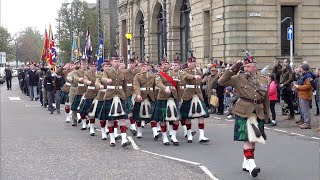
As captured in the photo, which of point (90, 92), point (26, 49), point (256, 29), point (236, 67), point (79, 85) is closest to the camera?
point (236, 67)

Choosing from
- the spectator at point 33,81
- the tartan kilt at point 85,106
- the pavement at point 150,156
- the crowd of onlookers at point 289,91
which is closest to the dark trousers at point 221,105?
the crowd of onlookers at point 289,91

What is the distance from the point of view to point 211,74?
68.4 ft

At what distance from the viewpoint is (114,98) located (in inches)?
510

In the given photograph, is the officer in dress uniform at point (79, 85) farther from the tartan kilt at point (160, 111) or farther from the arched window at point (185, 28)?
the arched window at point (185, 28)

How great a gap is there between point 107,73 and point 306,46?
60.3 feet

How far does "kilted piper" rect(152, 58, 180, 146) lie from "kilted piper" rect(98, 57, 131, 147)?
0.80m

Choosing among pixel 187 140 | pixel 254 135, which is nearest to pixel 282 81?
pixel 187 140

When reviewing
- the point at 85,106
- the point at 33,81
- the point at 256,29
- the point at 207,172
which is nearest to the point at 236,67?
the point at 207,172

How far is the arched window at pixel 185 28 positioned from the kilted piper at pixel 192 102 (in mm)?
23250

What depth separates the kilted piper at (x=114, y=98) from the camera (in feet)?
42.0

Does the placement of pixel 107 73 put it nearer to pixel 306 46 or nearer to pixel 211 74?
pixel 211 74

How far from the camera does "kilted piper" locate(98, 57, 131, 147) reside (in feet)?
42.0

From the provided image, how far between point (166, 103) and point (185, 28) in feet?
82.0

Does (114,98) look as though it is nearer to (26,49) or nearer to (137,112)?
(137,112)
